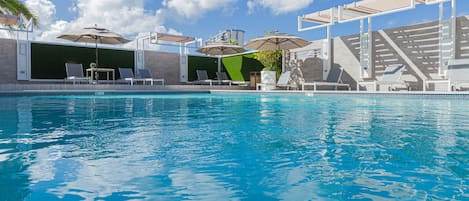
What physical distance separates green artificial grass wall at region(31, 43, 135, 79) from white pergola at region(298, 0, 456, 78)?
8.11 m

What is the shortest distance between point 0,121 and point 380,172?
4.02 m

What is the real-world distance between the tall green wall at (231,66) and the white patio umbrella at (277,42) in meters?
2.93

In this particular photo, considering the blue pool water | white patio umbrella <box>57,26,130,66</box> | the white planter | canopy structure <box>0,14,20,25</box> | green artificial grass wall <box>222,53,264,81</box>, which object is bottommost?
the blue pool water

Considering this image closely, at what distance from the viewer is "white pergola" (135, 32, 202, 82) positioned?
15.6 m

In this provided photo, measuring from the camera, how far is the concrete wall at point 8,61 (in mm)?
12703

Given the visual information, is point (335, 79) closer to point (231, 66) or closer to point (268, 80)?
point (268, 80)

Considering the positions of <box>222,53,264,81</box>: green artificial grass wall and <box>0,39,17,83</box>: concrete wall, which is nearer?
<box>0,39,17,83</box>: concrete wall

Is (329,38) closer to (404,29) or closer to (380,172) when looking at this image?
(404,29)

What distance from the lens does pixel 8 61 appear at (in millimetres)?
12852

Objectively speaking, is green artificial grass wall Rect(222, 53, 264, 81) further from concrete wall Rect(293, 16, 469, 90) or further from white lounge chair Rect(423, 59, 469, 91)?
white lounge chair Rect(423, 59, 469, 91)

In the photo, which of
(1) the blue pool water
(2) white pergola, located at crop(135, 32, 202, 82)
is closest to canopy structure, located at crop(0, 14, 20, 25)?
(2) white pergola, located at crop(135, 32, 202, 82)

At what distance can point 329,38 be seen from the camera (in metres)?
13.6

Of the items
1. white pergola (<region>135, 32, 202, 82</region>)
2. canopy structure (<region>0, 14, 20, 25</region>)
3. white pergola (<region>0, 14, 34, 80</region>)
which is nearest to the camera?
canopy structure (<region>0, 14, 20, 25</region>)

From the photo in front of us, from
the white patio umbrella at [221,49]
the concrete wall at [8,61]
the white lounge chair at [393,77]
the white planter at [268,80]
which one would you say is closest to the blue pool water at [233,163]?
the white lounge chair at [393,77]
